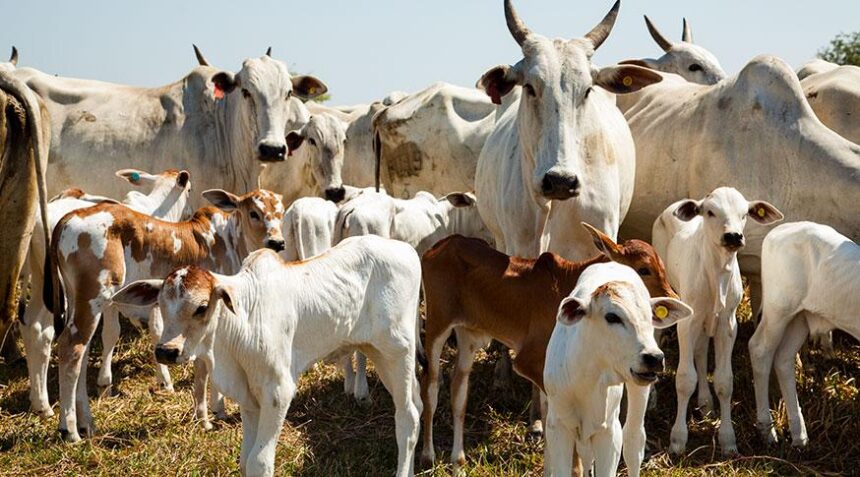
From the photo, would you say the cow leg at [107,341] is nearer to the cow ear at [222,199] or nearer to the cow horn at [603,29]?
the cow ear at [222,199]

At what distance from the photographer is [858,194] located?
8.66 meters

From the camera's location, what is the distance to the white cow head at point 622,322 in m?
5.18

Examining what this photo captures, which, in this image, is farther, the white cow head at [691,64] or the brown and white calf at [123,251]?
the white cow head at [691,64]

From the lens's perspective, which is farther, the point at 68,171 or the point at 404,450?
the point at 68,171

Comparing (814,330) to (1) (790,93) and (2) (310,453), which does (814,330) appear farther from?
(2) (310,453)

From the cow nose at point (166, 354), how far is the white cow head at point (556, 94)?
2.44 meters

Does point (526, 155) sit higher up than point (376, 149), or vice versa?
point (526, 155)

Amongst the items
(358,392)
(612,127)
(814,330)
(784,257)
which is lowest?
(358,392)

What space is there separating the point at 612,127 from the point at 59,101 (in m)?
5.96

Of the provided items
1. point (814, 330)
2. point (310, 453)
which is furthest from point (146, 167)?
point (814, 330)

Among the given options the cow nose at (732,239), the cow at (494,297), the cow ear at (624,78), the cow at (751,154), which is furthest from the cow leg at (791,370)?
the cow ear at (624,78)

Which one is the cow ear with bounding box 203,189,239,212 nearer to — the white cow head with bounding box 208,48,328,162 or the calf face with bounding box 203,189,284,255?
the calf face with bounding box 203,189,284,255

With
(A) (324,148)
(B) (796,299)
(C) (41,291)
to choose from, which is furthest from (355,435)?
(A) (324,148)

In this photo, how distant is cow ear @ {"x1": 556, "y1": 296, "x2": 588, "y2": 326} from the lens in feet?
17.6
